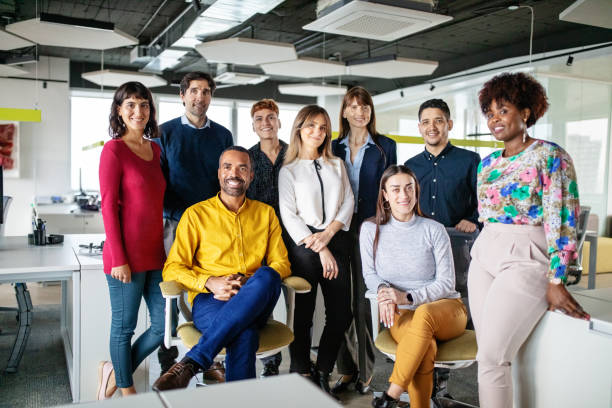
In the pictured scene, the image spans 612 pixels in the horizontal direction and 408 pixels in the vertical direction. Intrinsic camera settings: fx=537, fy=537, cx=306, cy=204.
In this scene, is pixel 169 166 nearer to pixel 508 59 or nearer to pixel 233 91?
pixel 508 59

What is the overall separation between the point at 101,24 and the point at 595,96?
5.90 m

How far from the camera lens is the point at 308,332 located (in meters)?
2.93

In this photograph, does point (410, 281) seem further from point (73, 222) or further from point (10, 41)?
point (73, 222)

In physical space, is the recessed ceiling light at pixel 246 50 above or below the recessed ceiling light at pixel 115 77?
above

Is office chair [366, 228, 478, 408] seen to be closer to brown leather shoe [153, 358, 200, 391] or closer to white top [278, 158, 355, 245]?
white top [278, 158, 355, 245]

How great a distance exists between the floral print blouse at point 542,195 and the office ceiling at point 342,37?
417 cm

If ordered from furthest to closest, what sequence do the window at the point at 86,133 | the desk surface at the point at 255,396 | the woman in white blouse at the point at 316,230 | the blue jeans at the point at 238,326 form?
the window at the point at 86,133 → the woman in white blouse at the point at 316,230 → the blue jeans at the point at 238,326 → the desk surface at the point at 255,396

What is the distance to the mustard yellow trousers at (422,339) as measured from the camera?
2381 millimetres

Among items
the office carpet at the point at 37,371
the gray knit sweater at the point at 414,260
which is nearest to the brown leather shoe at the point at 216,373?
the office carpet at the point at 37,371

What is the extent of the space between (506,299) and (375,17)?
306 centimetres

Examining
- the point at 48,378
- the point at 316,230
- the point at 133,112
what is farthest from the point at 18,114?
the point at 316,230

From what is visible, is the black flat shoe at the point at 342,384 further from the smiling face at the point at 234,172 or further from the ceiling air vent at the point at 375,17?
the ceiling air vent at the point at 375,17

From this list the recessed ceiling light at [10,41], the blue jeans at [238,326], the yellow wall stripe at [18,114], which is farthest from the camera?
the recessed ceiling light at [10,41]

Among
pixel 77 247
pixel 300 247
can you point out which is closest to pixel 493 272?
pixel 300 247
